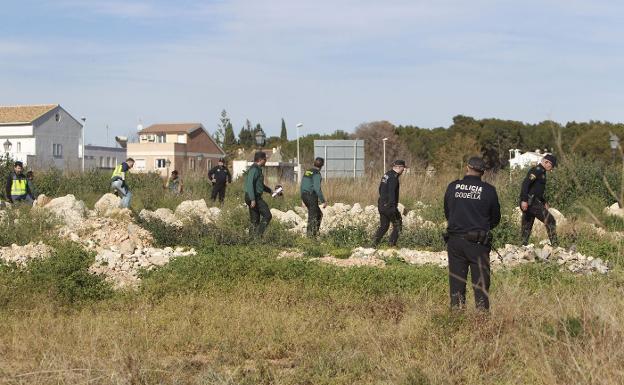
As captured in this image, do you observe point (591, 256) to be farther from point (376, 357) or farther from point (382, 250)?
point (376, 357)

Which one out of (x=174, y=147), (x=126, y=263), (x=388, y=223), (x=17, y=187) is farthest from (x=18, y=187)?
(x=174, y=147)

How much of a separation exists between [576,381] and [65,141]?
81.9 meters

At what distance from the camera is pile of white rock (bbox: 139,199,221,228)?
18.0 meters

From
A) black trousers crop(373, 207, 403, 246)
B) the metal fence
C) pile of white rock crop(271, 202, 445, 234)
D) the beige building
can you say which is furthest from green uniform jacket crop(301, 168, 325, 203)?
the beige building

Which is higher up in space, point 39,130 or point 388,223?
point 39,130

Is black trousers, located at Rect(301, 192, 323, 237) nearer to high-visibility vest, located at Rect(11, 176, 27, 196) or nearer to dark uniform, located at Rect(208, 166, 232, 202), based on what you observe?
high-visibility vest, located at Rect(11, 176, 27, 196)

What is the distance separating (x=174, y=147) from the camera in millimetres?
88375

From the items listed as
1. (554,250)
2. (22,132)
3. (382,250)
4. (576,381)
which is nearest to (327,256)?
(382,250)

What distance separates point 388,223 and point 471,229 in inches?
279

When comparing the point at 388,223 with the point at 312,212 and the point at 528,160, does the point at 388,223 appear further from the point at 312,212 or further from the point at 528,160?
the point at 528,160

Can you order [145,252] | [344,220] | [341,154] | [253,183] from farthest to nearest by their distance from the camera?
[341,154] < [344,220] < [253,183] < [145,252]

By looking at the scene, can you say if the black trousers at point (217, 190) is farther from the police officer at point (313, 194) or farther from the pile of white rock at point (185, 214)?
the police officer at point (313, 194)

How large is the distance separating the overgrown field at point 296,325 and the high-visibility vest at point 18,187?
25.2 ft

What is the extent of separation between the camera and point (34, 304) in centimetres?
1056
